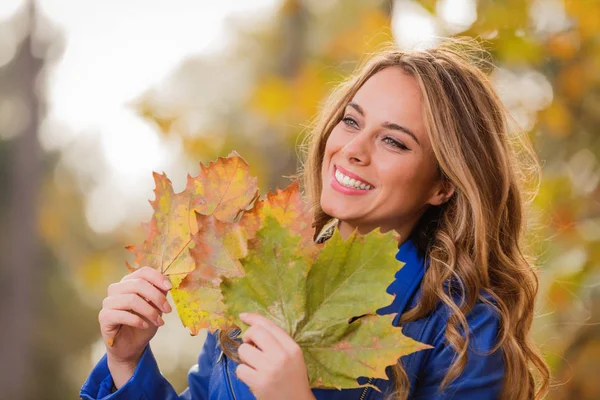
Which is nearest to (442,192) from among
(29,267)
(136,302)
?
(136,302)

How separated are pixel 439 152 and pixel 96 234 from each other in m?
8.73

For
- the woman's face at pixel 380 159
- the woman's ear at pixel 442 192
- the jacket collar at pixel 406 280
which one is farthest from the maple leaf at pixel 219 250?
the woman's ear at pixel 442 192

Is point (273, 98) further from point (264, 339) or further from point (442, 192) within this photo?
point (264, 339)

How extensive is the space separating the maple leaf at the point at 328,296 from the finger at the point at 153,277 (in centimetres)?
21

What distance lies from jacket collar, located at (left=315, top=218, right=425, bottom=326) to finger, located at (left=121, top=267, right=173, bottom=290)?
1.65 feet

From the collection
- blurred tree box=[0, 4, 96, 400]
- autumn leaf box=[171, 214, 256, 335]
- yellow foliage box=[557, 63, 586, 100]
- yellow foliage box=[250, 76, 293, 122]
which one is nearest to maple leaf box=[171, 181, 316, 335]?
autumn leaf box=[171, 214, 256, 335]

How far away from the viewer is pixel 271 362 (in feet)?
3.49

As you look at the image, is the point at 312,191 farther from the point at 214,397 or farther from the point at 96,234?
the point at 96,234

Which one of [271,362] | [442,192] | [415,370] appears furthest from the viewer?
[442,192]

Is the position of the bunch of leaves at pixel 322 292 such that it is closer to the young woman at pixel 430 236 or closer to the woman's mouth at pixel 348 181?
the young woman at pixel 430 236

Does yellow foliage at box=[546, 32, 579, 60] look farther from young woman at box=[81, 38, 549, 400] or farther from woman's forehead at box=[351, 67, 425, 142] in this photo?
woman's forehead at box=[351, 67, 425, 142]

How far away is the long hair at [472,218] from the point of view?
1545 mm

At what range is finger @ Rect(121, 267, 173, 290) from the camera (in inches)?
50.2

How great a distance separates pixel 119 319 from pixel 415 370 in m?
0.62
